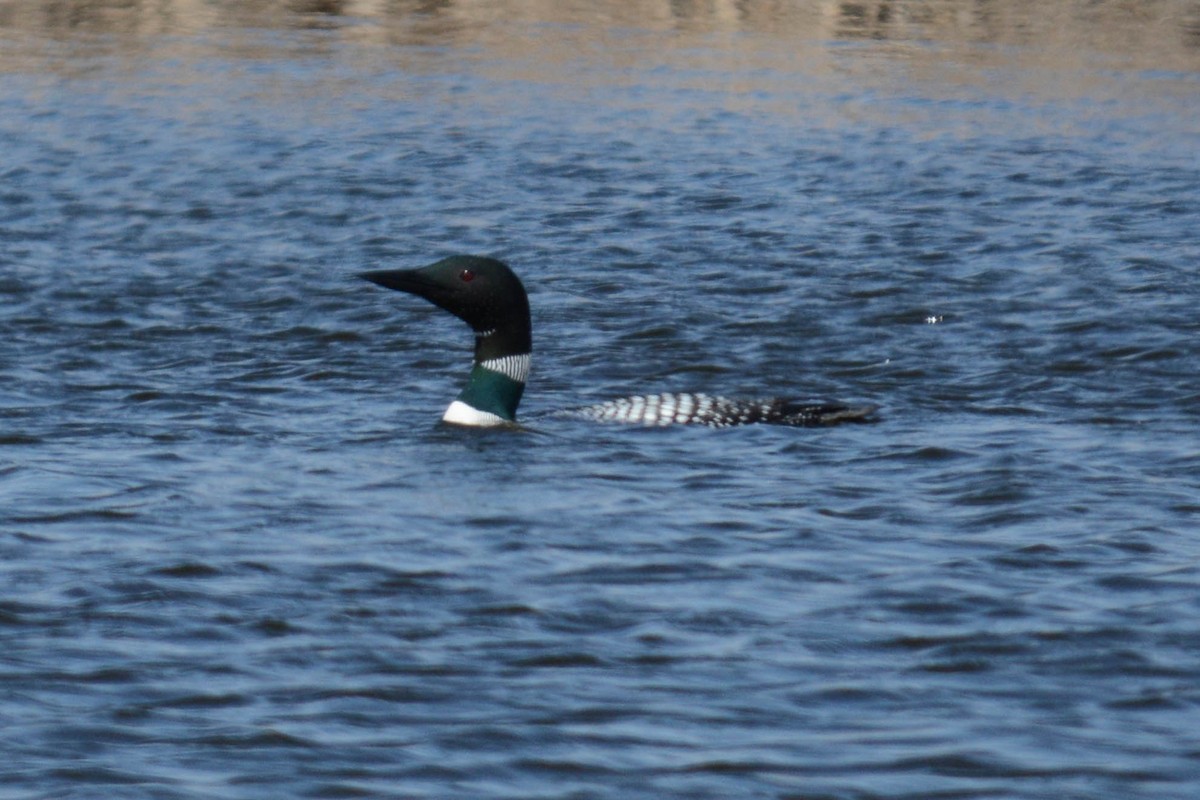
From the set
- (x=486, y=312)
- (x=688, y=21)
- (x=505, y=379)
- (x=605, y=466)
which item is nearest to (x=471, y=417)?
(x=505, y=379)

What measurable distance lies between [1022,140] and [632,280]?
705 centimetres

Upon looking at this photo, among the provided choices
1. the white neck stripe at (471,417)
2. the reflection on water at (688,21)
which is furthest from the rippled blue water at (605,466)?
the reflection on water at (688,21)

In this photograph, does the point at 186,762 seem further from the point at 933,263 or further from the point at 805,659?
the point at 933,263

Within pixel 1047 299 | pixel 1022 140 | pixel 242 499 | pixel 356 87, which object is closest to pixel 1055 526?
pixel 242 499

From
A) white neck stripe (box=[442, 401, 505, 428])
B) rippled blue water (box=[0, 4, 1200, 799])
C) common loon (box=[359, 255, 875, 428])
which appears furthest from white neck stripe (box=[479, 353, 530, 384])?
rippled blue water (box=[0, 4, 1200, 799])

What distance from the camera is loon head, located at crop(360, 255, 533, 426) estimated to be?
10.3 metres

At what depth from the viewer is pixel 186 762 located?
548 cm

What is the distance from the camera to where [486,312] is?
1038 cm

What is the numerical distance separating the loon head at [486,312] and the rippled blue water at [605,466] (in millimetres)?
322

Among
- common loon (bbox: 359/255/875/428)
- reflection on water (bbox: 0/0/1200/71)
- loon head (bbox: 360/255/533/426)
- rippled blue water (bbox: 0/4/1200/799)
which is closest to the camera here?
rippled blue water (bbox: 0/4/1200/799)

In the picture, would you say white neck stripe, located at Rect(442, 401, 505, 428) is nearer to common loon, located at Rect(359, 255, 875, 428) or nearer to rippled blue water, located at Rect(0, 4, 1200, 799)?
common loon, located at Rect(359, 255, 875, 428)

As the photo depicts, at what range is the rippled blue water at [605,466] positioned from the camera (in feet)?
18.8

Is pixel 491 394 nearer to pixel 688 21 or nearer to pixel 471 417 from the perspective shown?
pixel 471 417

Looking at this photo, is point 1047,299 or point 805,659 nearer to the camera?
point 805,659
